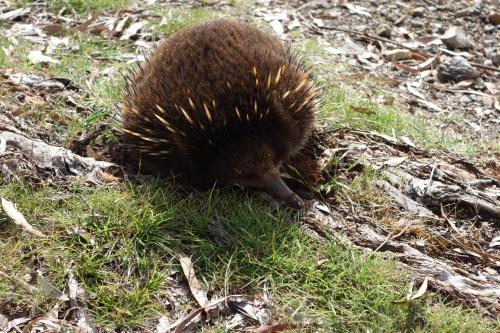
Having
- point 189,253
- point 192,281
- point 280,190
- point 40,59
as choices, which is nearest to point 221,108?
point 280,190

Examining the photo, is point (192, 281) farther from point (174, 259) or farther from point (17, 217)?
point (17, 217)

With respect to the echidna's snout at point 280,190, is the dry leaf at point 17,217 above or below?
above

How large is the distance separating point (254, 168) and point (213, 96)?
41 centimetres

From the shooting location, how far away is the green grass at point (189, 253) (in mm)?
2502

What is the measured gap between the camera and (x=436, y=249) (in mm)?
3104

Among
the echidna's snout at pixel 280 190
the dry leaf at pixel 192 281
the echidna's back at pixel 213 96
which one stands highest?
the echidna's back at pixel 213 96

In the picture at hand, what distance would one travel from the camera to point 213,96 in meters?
2.89

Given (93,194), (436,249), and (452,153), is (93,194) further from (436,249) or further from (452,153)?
(452,153)

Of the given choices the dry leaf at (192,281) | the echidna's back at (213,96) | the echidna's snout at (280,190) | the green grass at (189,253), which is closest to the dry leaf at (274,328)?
the green grass at (189,253)

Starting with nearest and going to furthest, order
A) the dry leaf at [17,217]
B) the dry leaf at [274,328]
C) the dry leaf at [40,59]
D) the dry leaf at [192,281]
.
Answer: the dry leaf at [274,328] → the dry leaf at [192,281] → the dry leaf at [17,217] → the dry leaf at [40,59]

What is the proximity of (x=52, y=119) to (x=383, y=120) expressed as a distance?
7.01 feet

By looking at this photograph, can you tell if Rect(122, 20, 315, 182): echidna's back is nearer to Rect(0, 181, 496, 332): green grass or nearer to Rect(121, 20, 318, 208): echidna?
Rect(121, 20, 318, 208): echidna

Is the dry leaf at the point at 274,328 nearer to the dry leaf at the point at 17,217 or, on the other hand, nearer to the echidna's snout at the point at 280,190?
the echidna's snout at the point at 280,190

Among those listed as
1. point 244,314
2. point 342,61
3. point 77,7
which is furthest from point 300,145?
point 77,7
